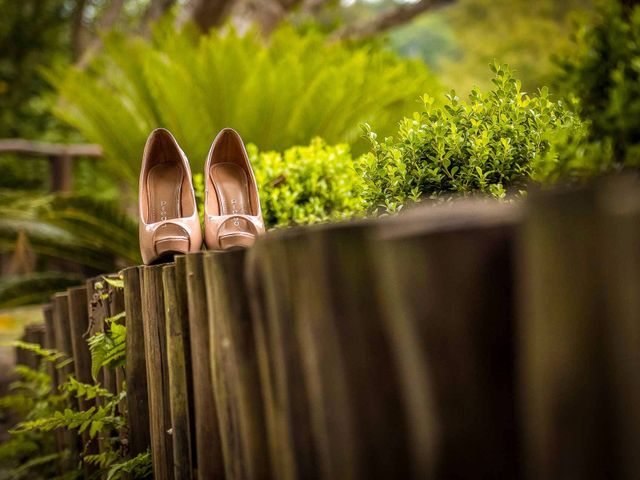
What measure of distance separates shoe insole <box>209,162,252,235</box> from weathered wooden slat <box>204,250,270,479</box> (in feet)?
3.76

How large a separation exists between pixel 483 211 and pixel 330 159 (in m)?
2.76

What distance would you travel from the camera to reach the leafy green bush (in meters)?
2.33

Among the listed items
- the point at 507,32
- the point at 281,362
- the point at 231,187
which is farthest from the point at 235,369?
the point at 507,32

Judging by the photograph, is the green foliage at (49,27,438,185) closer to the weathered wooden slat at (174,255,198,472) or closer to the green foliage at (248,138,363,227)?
the green foliage at (248,138,363,227)

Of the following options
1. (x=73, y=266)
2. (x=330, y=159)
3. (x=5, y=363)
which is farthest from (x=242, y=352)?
(x=73, y=266)

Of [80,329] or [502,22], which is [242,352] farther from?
[502,22]

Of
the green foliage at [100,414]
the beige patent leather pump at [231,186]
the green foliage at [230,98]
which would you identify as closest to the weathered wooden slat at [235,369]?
the green foliage at [100,414]

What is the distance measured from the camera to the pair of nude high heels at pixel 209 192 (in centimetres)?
261

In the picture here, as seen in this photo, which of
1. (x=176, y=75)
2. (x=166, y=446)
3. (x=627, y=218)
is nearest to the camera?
(x=627, y=218)

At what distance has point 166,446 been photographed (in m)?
2.17

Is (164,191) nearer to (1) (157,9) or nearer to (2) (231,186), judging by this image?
(2) (231,186)

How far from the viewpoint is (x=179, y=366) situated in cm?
201

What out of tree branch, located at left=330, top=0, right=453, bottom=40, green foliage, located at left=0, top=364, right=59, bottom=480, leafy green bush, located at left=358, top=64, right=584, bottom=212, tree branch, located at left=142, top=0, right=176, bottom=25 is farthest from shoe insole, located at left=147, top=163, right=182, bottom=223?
tree branch, located at left=142, top=0, right=176, bottom=25

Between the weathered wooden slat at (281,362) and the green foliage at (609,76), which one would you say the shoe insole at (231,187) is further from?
the weathered wooden slat at (281,362)
